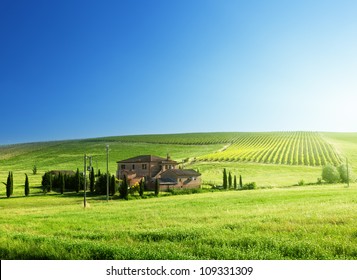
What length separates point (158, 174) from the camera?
3187 inches

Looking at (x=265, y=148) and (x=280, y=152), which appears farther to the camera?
(x=265, y=148)

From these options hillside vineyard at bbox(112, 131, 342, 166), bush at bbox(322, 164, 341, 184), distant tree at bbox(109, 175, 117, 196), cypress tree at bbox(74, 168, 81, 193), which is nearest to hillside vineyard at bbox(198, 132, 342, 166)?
hillside vineyard at bbox(112, 131, 342, 166)

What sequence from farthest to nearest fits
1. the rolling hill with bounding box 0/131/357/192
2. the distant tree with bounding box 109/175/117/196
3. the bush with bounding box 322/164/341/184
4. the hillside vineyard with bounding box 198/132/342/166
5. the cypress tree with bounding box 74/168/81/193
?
the hillside vineyard with bounding box 198/132/342/166 → the rolling hill with bounding box 0/131/357/192 → the bush with bounding box 322/164/341/184 → the cypress tree with bounding box 74/168/81/193 → the distant tree with bounding box 109/175/117/196

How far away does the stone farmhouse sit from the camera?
76.8 metres

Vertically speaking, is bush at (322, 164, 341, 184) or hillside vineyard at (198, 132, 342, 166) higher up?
hillside vineyard at (198, 132, 342, 166)

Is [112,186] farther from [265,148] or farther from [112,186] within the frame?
[265,148]

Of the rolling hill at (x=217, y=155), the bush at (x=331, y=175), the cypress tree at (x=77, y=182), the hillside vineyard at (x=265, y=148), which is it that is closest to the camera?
the cypress tree at (x=77, y=182)

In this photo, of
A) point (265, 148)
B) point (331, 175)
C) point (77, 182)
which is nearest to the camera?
point (77, 182)

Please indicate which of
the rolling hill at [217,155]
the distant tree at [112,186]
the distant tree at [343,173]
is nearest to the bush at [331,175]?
the distant tree at [343,173]

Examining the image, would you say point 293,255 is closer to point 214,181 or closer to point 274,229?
point 274,229

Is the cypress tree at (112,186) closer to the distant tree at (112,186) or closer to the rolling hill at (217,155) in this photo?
the distant tree at (112,186)

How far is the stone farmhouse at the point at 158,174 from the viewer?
252 ft

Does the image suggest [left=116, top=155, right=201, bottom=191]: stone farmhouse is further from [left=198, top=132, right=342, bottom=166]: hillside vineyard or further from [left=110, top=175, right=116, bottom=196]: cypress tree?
[left=198, top=132, right=342, bottom=166]: hillside vineyard

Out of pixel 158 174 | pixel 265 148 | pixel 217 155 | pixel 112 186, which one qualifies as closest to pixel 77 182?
pixel 112 186
